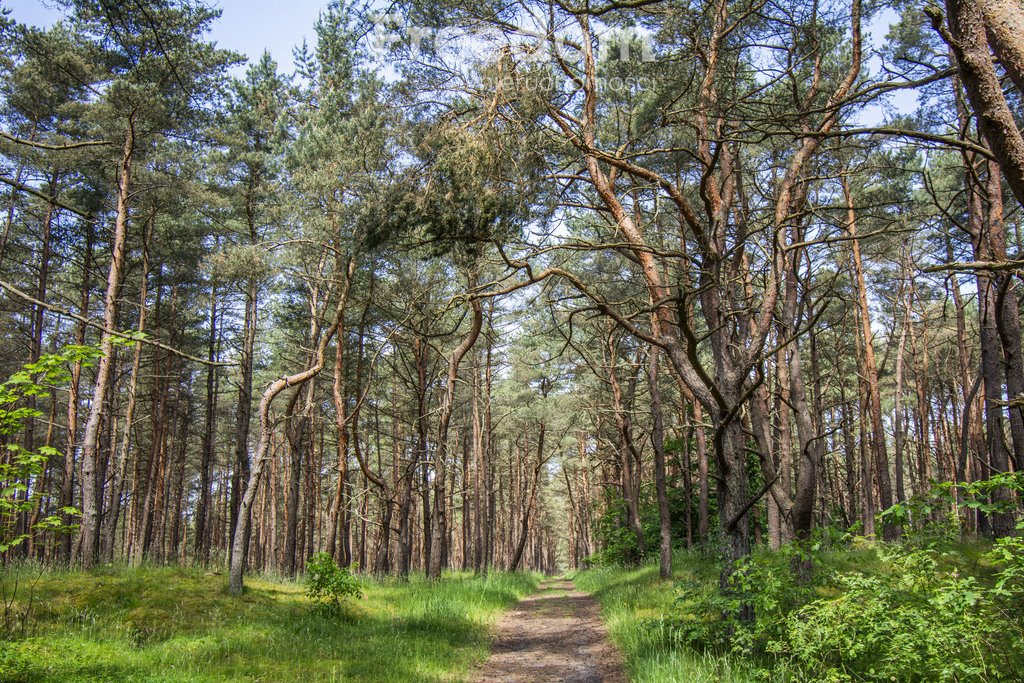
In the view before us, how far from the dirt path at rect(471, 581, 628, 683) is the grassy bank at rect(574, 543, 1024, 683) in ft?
2.52

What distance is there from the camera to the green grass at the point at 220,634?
622cm

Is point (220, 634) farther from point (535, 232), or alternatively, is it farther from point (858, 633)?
point (858, 633)

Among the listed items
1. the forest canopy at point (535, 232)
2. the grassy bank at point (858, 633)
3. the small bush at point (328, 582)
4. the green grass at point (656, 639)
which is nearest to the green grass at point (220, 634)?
the small bush at point (328, 582)

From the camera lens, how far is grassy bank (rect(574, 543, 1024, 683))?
4566 millimetres

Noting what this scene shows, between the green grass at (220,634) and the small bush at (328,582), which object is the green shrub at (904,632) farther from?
the small bush at (328,582)

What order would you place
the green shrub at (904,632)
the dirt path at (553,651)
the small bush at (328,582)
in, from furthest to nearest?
the small bush at (328,582) < the dirt path at (553,651) < the green shrub at (904,632)

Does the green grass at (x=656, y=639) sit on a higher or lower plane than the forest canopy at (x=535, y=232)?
lower

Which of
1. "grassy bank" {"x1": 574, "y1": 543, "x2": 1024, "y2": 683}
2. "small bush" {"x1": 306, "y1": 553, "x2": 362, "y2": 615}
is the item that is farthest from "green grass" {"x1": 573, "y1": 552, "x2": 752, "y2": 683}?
"small bush" {"x1": 306, "y1": 553, "x2": 362, "y2": 615}

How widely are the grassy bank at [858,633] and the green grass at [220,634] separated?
9.48 feet

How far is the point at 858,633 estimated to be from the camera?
5250 mm

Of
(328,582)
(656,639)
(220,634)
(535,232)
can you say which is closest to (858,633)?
(656,639)

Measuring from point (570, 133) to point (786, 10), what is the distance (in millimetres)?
2877

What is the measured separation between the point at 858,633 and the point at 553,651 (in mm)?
5013

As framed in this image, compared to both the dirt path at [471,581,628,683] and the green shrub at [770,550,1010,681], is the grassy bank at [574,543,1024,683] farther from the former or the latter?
the dirt path at [471,581,628,683]
